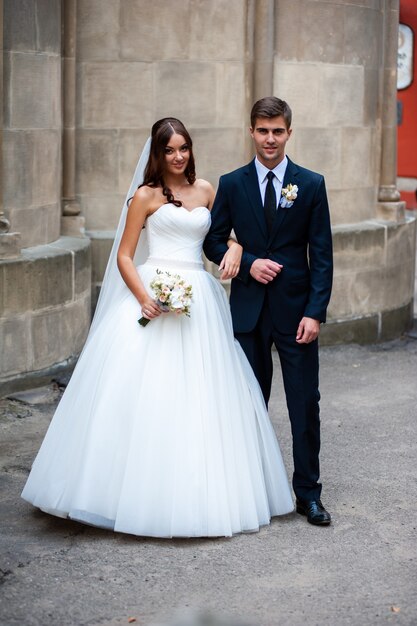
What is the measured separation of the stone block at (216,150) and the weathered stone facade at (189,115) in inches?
0.4

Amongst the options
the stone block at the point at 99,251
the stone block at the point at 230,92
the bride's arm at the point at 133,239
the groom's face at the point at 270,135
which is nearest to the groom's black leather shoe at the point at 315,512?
the bride's arm at the point at 133,239

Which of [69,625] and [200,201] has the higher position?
[200,201]

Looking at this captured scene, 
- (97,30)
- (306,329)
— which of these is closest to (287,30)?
(97,30)

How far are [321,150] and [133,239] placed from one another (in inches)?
182

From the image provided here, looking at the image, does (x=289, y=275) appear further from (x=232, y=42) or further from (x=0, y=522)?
(x=232, y=42)

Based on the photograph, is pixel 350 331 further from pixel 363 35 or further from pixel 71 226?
pixel 71 226

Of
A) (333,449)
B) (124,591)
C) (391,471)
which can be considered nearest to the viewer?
(124,591)

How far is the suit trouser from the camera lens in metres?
5.86

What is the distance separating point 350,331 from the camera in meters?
10.5

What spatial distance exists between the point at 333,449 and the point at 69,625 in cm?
301

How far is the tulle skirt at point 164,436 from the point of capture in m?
5.55

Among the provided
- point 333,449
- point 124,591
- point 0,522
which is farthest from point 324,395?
point 124,591

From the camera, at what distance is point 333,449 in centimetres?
732

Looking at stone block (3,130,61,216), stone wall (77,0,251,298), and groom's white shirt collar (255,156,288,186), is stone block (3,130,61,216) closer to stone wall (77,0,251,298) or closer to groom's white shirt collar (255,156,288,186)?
stone wall (77,0,251,298)
